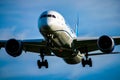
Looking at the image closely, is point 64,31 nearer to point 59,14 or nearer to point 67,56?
point 59,14

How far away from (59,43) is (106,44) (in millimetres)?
5055

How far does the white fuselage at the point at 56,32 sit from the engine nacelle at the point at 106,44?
10.3 feet

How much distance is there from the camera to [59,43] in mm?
33719

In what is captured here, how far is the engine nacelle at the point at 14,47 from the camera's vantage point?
3562cm

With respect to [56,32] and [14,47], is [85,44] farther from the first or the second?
[14,47]

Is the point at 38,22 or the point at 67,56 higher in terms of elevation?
the point at 38,22

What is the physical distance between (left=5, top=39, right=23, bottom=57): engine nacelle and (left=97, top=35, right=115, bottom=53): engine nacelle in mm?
8571

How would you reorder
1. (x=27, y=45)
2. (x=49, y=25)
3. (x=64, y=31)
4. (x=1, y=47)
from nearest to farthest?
(x=49, y=25)
(x=64, y=31)
(x=27, y=45)
(x=1, y=47)

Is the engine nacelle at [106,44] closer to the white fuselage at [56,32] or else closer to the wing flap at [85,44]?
the wing flap at [85,44]

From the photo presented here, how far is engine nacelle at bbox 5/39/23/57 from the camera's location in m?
35.6

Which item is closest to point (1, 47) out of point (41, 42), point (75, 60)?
point (41, 42)

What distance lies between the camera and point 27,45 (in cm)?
3912

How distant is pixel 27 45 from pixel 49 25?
323 inches

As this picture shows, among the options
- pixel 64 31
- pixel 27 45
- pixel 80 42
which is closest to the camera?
pixel 64 31
